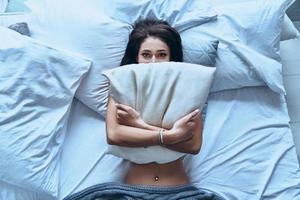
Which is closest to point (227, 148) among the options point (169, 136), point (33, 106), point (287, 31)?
point (169, 136)

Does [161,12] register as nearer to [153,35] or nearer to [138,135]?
[153,35]

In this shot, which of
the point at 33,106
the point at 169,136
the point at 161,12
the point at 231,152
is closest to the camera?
the point at 169,136

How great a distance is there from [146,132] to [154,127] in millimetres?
42

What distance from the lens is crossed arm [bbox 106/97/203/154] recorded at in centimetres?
134

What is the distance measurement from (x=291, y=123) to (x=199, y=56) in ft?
1.70

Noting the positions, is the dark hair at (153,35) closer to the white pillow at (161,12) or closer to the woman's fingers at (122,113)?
the white pillow at (161,12)

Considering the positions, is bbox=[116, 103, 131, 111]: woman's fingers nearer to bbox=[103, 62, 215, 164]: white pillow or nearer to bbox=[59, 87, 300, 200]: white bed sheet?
bbox=[103, 62, 215, 164]: white pillow

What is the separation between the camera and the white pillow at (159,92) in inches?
54.3

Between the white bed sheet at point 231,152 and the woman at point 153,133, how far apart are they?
0.12m

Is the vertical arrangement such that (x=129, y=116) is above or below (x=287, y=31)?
below

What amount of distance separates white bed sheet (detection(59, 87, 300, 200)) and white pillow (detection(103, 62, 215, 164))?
6.1 inches

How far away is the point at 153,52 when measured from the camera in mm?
1489

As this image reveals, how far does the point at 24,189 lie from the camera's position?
1.37 metres

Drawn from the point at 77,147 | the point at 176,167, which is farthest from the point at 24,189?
the point at 176,167
